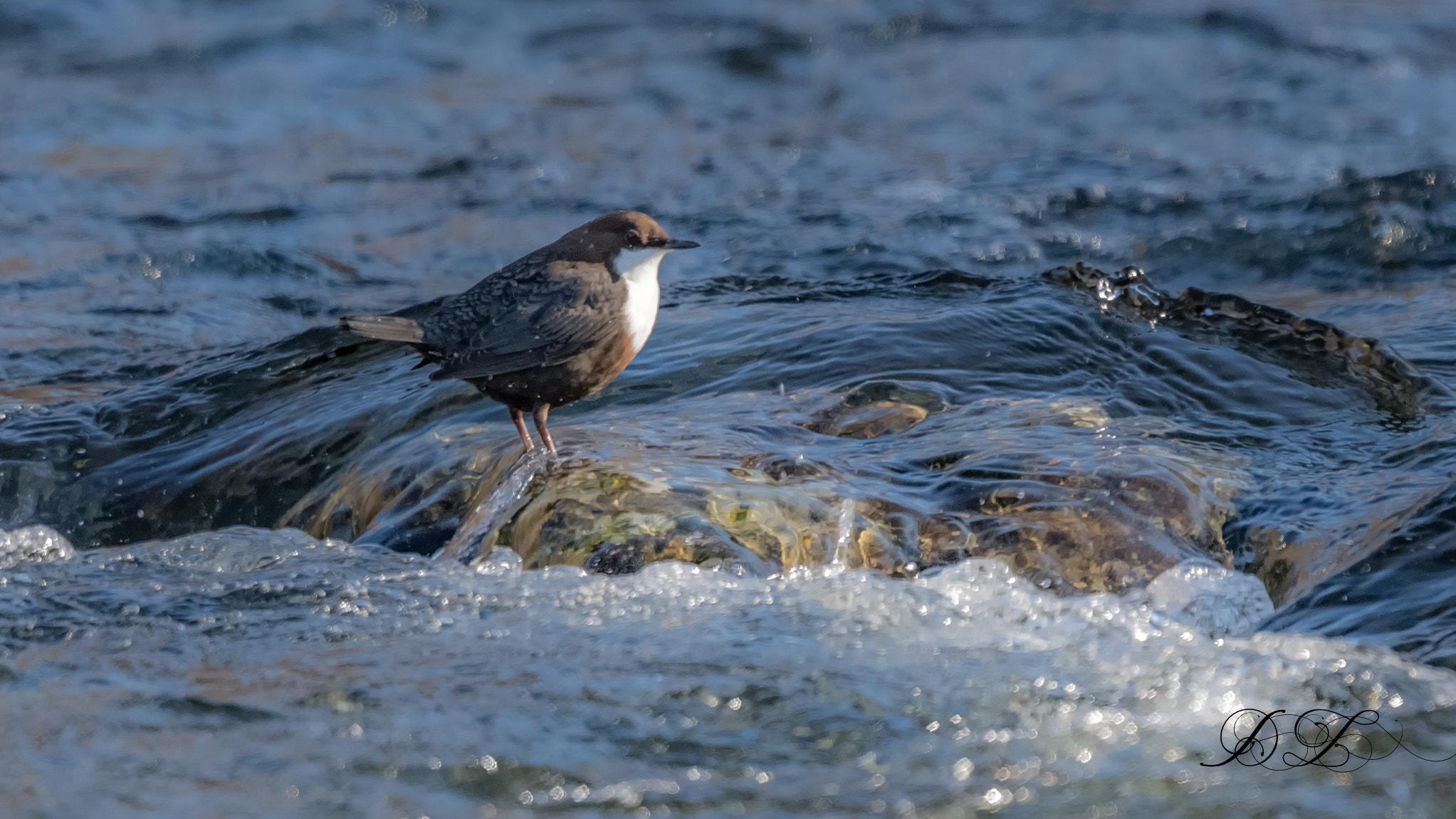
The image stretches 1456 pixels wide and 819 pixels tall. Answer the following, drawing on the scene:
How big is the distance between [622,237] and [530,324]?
1.41 ft

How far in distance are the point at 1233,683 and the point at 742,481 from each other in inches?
57.9

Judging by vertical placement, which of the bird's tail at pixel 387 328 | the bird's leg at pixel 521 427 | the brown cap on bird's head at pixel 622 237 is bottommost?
the bird's leg at pixel 521 427

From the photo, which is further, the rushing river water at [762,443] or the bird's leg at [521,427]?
the bird's leg at [521,427]

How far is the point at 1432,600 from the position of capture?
11.1ft

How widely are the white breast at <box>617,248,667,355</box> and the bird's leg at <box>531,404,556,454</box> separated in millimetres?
337

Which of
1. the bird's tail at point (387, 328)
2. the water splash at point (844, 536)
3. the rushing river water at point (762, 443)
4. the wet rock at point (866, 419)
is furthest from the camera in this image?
the wet rock at point (866, 419)

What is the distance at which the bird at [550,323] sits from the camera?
4.31 meters

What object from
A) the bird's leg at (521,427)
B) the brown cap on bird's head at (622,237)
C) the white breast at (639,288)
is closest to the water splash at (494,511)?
the bird's leg at (521,427)

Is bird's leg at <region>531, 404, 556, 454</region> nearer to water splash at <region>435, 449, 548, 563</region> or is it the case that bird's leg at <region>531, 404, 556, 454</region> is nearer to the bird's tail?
water splash at <region>435, 449, 548, 563</region>

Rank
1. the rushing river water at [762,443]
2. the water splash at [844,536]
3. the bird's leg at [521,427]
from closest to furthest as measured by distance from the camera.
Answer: the rushing river water at [762,443] < the water splash at [844,536] < the bird's leg at [521,427]

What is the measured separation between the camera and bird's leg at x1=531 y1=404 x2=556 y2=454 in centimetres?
432

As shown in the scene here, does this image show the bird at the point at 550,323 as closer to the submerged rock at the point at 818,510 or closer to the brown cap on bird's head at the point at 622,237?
the brown cap on bird's head at the point at 622,237

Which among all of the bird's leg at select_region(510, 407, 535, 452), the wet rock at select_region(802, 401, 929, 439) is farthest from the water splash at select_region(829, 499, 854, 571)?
the bird's leg at select_region(510, 407, 535, 452)

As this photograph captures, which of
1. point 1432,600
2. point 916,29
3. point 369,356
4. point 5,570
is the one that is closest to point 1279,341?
point 1432,600
